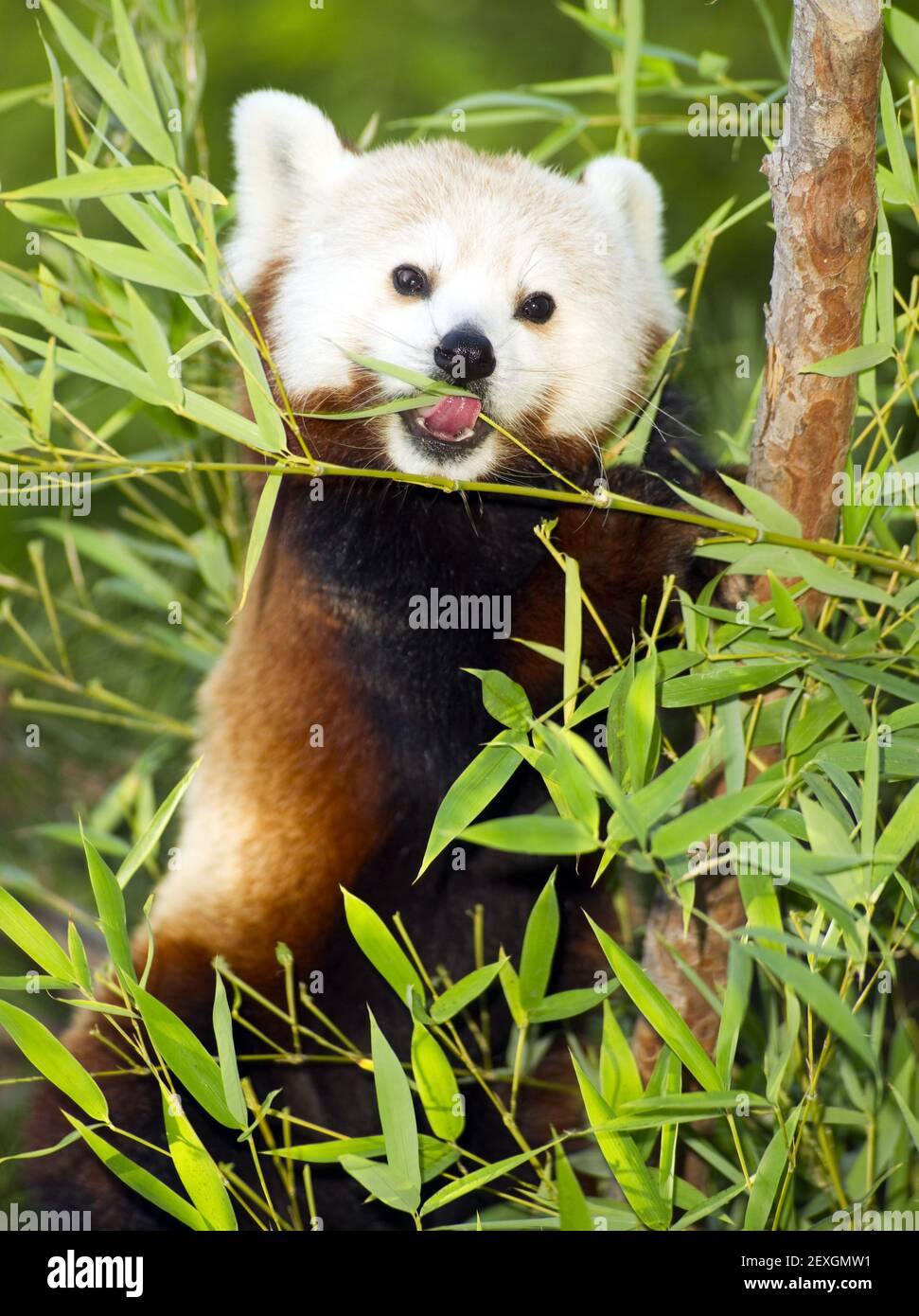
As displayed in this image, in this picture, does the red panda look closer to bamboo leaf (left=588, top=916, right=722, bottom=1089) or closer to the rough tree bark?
the rough tree bark

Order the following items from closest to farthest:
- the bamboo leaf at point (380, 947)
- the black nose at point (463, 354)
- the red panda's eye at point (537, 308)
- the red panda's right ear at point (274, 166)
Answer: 1. the bamboo leaf at point (380, 947)
2. the black nose at point (463, 354)
3. the red panda's eye at point (537, 308)
4. the red panda's right ear at point (274, 166)

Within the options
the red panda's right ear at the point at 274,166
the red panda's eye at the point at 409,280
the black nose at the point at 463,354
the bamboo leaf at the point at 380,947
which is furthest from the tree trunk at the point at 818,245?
the red panda's right ear at the point at 274,166

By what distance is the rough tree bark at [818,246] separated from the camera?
1.89 meters

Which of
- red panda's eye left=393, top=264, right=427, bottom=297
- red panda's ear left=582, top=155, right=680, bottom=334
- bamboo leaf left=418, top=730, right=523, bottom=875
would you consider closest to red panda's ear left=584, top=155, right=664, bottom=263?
red panda's ear left=582, top=155, right=680, bottom=334

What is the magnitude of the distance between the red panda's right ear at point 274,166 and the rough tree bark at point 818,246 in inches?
40.6

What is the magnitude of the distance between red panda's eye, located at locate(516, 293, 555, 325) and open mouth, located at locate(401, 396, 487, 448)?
0.25 metres

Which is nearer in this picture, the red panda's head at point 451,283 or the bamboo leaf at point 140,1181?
the bamboo leaf at point 140,1181

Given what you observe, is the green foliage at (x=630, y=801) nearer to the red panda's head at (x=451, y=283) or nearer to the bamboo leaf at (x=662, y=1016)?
the bamboo leaf at (x=662, y=1016)

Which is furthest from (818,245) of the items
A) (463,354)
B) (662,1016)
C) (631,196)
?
(662,1016)

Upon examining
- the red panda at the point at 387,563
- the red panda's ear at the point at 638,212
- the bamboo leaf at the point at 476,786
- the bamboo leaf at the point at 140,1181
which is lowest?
the bamboo leaf at the point at 140,1181

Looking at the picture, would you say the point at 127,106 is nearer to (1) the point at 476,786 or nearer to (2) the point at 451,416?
(2) the point at 451,416

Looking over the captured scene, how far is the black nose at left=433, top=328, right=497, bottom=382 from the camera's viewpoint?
2193 millimetres

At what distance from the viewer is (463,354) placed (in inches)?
86.4
